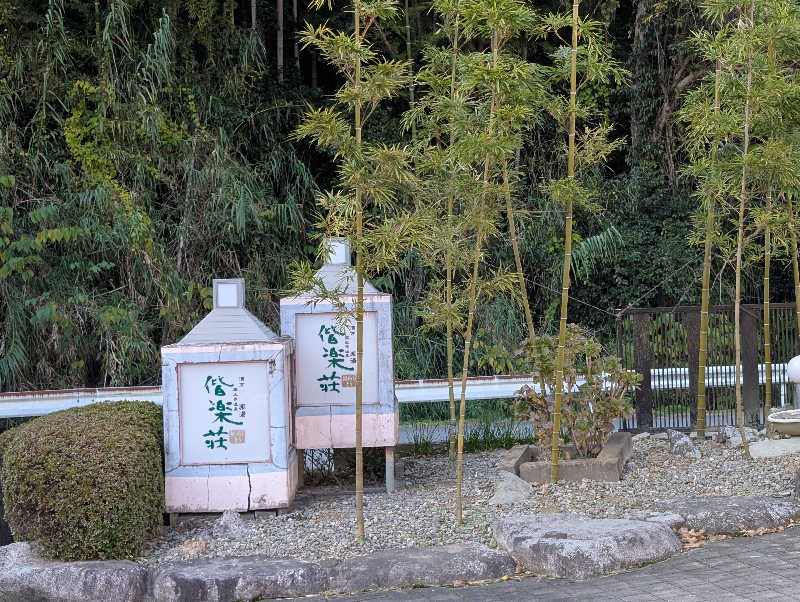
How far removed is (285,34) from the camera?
13.4 m

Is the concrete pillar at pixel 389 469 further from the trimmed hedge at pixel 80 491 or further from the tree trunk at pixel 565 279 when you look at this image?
the trimmed hedge at pixel 80 491

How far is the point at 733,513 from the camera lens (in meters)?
5.09

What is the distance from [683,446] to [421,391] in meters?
2.33

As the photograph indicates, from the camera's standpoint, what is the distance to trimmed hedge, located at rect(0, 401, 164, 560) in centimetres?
489

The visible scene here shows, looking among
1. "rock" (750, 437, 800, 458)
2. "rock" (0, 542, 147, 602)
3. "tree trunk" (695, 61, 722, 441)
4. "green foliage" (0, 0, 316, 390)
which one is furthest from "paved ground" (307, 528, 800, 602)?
"green foliage" (0, 0, 316, 390)

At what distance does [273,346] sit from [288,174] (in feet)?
22.9

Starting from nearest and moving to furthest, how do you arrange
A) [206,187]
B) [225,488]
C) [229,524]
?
[229,524] → [225,488] → [206,187]

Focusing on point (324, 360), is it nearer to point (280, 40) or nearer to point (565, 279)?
point (565, 279)

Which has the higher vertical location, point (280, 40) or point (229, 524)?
point (280, 40)

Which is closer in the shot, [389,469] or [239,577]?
[239,577]

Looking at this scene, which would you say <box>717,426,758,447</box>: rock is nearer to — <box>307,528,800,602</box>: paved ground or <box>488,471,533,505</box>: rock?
<box>488,471,533,505</box>: rock

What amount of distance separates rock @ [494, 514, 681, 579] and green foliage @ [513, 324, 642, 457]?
1.53m

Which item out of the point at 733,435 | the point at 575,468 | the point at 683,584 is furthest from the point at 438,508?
the point at 733,435

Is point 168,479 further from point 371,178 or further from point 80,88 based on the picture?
point 80,88
